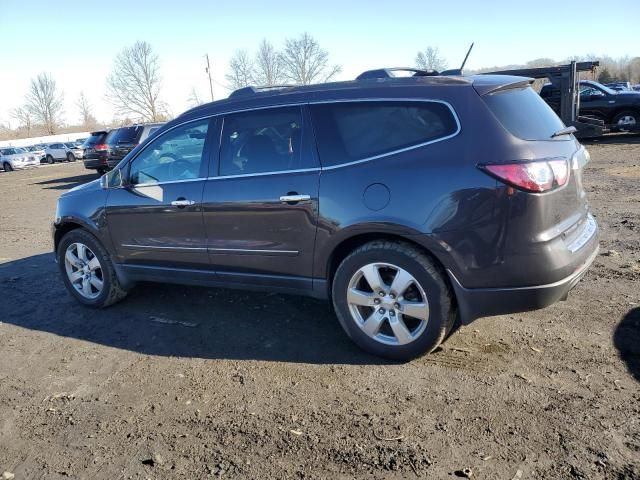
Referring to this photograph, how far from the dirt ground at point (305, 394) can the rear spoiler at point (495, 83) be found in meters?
1.74

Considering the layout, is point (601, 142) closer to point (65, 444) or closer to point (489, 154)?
point (489, 154)

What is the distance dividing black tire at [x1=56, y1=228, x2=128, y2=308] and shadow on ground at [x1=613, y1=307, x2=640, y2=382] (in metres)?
4.16

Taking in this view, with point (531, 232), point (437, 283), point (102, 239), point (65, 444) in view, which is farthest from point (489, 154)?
point (102, 239)

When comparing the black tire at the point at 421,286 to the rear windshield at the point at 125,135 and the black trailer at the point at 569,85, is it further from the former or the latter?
the rear windshield at the point at 125,135

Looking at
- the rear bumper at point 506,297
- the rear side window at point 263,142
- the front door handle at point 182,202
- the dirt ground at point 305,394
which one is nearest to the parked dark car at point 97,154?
the dirt ground at point 305,394

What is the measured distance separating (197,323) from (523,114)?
3.02 m

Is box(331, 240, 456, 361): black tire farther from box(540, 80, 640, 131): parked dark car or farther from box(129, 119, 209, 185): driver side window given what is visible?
box(540, 80, 640, 131): parked dark car

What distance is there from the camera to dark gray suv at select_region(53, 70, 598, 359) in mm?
3123

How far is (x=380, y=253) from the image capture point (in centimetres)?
342

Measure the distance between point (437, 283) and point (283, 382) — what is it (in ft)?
3.86

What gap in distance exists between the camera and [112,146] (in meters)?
17.9

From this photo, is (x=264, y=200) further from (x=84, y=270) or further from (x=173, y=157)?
(x=84, y=270)

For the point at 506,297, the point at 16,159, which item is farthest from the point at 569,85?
the point at 16,159

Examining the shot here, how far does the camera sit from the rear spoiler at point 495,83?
332 cm
